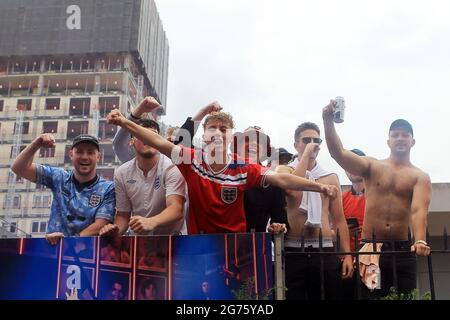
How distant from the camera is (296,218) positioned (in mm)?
4750

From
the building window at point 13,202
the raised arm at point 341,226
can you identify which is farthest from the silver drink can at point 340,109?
the building window at point 13,202

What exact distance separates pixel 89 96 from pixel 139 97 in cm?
838

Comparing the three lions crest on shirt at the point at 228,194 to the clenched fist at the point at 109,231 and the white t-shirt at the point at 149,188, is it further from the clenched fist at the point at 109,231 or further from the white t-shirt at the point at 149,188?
the clenched fist at the point at 109,231

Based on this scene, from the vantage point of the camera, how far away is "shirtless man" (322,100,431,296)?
428 centimetres

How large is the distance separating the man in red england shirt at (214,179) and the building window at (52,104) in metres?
62.7

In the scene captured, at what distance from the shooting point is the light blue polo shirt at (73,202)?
439 cm

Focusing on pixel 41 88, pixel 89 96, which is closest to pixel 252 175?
pixel 89 96

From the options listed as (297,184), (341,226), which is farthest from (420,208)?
(297,184)

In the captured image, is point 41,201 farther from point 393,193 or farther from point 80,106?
point 393,193

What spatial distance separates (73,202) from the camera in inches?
176

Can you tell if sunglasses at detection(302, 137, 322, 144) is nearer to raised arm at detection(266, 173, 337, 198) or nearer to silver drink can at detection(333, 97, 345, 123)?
silver drink can at detection(333, 97, 345, 123)

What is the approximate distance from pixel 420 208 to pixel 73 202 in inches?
115

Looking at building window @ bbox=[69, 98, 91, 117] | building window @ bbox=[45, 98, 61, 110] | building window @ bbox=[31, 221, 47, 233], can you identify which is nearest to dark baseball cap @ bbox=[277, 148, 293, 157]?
building window @ bbox=[31, 221, 47, 233]
